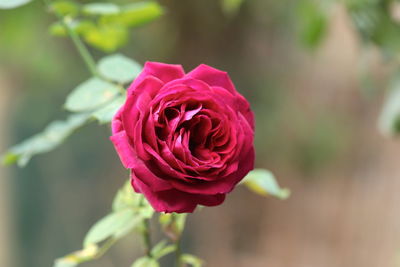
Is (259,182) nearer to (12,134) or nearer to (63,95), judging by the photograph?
(63,95)

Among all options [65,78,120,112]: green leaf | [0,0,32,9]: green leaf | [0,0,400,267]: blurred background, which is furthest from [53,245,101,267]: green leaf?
[0,0,400,267]: blurred background

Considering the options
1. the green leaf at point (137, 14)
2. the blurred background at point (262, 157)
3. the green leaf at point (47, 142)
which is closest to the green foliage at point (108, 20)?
the green leaf at point (137, 14)

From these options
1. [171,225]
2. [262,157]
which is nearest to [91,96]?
[171,225]

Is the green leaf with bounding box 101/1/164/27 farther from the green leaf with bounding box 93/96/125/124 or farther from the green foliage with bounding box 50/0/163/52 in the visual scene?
the green leaf with bounding box 93/96/125/124

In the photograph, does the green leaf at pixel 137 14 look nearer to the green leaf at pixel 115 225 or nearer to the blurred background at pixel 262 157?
the green leaf at pixel 115 225

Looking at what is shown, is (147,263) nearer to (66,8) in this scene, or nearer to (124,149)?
(124,149)
